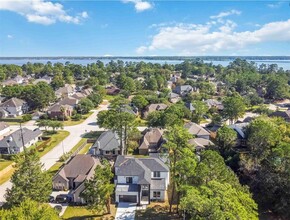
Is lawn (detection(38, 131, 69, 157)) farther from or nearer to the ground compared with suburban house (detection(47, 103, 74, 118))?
nearer to the ground

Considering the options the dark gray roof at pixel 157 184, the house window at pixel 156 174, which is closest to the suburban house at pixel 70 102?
the house window at pixel 156 174

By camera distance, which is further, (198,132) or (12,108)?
(12,108)

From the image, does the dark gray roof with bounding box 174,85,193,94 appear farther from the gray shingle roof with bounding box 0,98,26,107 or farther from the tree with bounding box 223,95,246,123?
the gray shingle roof with bounding box 0,98,26,107

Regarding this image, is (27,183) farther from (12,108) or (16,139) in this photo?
(12,108)

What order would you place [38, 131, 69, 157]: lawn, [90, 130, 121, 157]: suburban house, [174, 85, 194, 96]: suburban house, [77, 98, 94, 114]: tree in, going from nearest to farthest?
[90, 130, 121, 157]: suburban house → [38, 131, 69, 157]: lawn → [77, 98, 94, 114]: tree → [174, 85, 194, 96]: suburban house

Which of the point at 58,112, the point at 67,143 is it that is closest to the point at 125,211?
the point at 67,143

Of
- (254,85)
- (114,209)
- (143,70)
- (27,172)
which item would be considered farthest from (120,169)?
(143,70)

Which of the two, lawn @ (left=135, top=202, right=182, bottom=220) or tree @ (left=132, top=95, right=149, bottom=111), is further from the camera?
tree @ (left=132, top=95, right=149, bottom=111)

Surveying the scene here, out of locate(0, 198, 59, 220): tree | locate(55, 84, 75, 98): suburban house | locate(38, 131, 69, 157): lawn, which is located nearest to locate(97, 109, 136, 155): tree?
locate(38, 131, 69, 157): lawn
